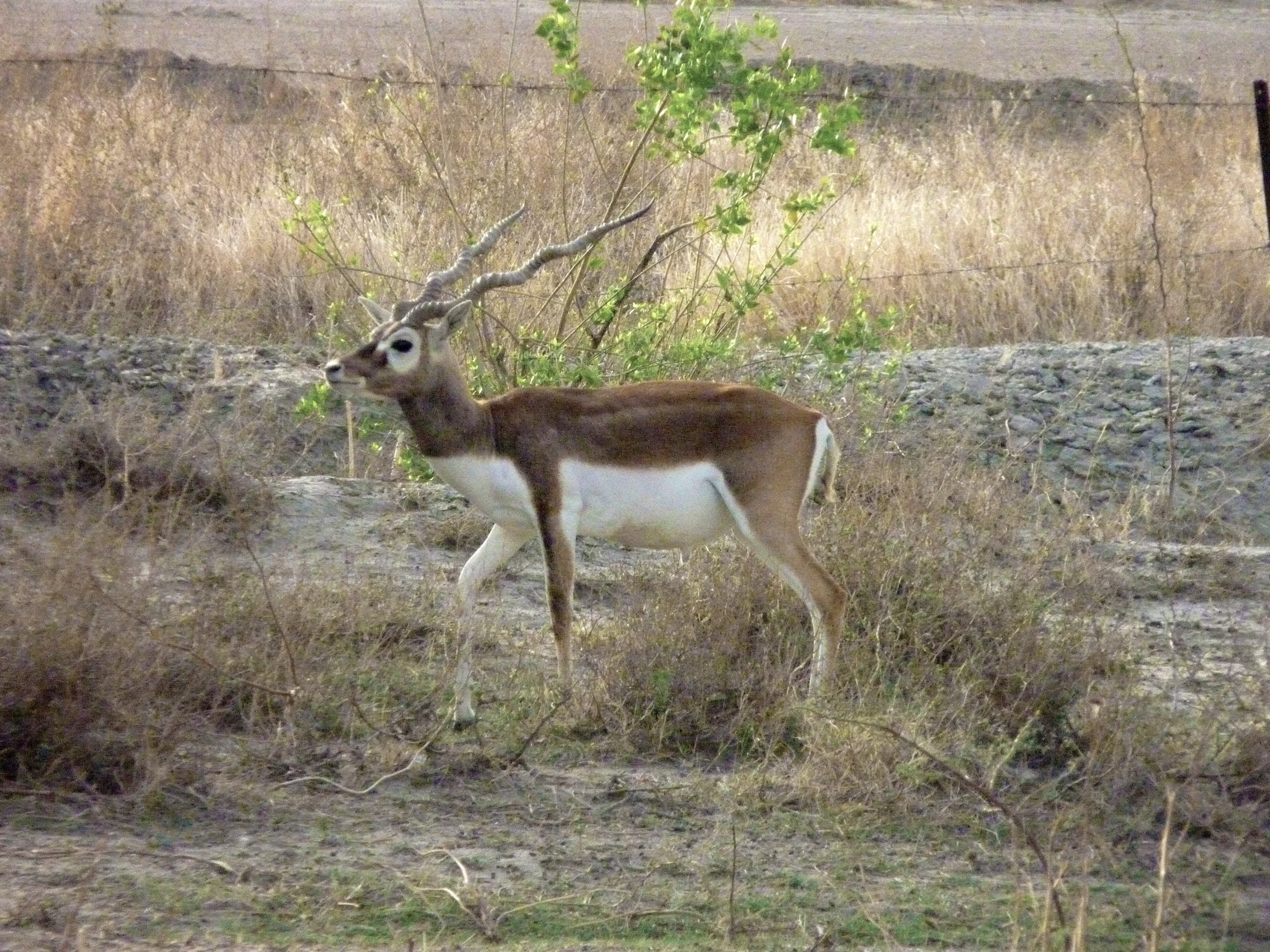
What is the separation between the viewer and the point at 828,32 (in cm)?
3438

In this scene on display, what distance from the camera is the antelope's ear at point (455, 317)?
21.5 ft

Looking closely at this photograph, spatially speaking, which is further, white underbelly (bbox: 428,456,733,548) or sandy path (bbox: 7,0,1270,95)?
sandy path (bbox: 7,0,1270,95)

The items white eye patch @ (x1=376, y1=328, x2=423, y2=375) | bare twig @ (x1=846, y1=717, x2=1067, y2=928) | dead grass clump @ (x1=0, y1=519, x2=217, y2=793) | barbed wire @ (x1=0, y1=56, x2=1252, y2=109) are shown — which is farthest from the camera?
barbed wire @ (x1=0, y1=56, x2=1252, y2=109)

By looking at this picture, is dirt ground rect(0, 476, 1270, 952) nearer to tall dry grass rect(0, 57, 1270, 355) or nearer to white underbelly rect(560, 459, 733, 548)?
white underbelly rect(560, 459, 733, 548)

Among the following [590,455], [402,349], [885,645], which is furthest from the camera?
[885,645]

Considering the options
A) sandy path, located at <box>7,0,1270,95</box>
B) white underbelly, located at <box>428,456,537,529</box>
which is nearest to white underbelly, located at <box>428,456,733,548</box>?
white underbelly, located at <box>428,456,537,529</box>

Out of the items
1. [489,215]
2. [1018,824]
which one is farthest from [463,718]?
[489,215]

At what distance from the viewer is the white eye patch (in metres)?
6.45

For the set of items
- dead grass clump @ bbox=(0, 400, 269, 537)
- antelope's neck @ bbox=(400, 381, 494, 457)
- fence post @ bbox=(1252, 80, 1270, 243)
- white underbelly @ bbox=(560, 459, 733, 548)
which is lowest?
dead grass clump @ bbox=(0, 400, 269, 537)

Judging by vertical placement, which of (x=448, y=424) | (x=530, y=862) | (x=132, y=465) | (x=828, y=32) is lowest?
(x=530, y=862)

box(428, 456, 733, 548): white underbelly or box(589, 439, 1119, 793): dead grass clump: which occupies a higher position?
box(428, 456, 733, 548): white underbelly

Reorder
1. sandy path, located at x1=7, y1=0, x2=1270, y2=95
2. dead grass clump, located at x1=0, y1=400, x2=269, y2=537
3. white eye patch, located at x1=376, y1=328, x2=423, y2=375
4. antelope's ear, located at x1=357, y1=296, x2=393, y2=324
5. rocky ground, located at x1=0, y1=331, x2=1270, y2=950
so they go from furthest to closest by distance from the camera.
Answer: sandy path, located at x1=7, y1=0, x2=1270, y2=95
dead grass clump, located at x1=0, y1=400, x2=269, y2=537
antelope's ear, located at x1=357, y1=296, x2=393, y2=324
white eye patch, located at x1=376, y1=328, x2=423, y2=375
rocky ground, located at x1=0, y1=331, x2=1270, y2=950

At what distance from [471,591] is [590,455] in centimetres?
72

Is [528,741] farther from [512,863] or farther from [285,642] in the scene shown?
[285,642]
